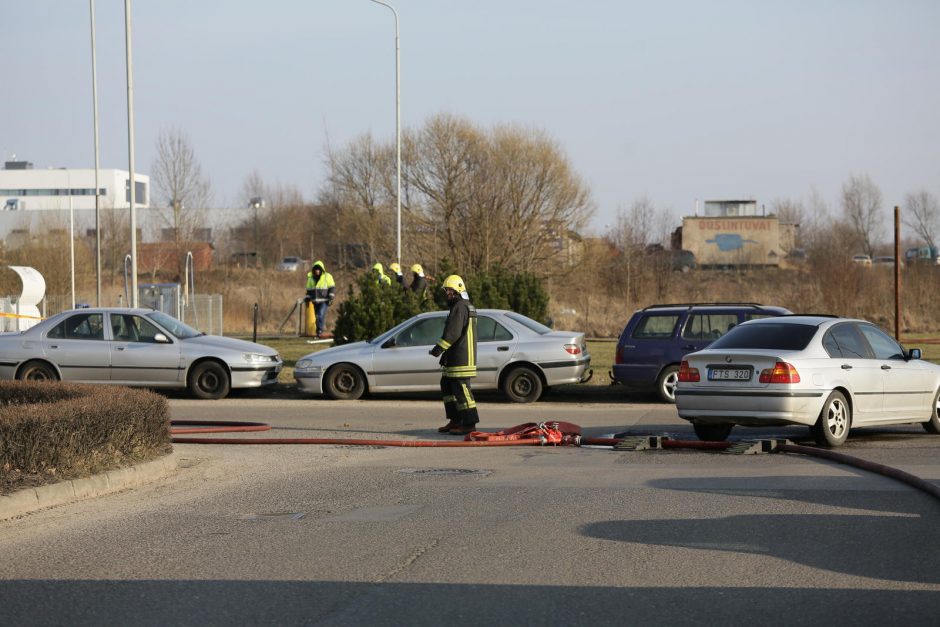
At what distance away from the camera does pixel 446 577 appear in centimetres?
651

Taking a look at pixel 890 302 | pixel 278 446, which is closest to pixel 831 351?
pixel 278 446

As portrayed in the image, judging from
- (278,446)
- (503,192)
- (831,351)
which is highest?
(503,192)

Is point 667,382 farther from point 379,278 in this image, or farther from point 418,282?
point 418,282

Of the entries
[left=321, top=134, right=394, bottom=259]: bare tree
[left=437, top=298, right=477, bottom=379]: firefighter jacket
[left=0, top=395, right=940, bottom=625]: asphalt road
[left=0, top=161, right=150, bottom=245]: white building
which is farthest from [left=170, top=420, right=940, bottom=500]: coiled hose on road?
[left=0, top=161, right=150, bottom=245]: white building

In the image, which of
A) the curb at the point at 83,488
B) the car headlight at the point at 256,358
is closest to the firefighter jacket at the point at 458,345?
the curb at the point at 83,488

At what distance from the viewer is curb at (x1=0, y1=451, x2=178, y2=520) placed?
29.0 ft

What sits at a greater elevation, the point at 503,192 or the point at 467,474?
the point at 503,192

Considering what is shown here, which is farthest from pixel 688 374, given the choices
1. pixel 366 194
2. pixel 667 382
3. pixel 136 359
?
pixel 366 194

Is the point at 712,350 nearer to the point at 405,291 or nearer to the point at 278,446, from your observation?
the point at 278,446

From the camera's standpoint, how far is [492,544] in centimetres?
743

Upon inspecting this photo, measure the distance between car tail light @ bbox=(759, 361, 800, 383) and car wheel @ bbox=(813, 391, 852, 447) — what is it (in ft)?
1.77

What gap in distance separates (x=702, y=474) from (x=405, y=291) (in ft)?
49.8

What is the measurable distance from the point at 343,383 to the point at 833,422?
28.9ft

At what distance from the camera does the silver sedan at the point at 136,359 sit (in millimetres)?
19484
